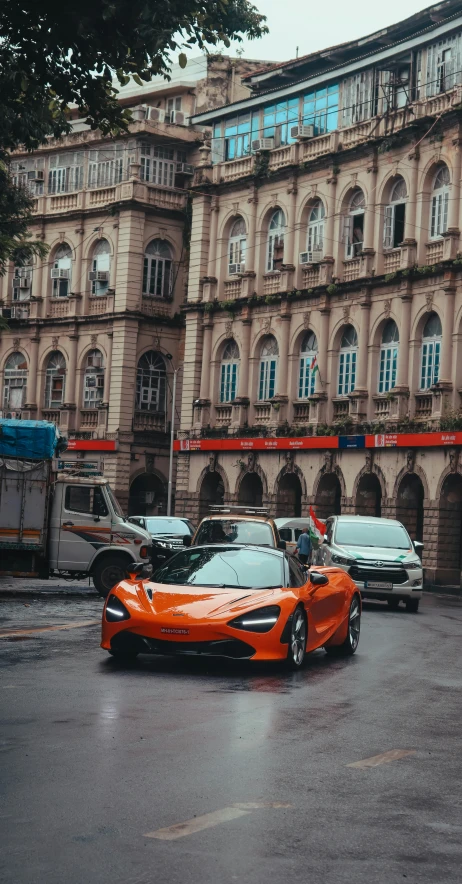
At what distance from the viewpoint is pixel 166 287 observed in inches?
2457

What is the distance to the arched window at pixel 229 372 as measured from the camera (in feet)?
184

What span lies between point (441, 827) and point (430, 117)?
135 feet

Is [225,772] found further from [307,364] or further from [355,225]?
[307,364]

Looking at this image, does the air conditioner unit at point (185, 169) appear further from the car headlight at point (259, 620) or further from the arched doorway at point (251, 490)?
the car headlight at point (259, 620)

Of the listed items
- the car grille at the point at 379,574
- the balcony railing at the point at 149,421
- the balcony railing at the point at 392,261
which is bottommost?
the car grille at the point at 379,574

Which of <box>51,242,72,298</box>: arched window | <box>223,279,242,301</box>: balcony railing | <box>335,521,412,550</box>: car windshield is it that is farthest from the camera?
<box>51,242,72,298</box>: arched window

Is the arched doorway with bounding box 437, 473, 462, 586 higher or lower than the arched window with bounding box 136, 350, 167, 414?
lower

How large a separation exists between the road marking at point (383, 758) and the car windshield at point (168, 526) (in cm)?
2713

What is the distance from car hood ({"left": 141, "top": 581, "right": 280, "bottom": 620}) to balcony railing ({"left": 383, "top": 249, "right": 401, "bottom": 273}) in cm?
3457

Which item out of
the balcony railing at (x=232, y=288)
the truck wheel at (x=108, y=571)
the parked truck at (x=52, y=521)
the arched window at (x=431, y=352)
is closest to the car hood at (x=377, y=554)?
the parked truck at (x=52, y=521)

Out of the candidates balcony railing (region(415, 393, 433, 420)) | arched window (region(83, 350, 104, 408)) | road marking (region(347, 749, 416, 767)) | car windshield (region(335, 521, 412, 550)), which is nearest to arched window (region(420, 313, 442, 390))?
balcony railing (region(415, 393, 433, 420))

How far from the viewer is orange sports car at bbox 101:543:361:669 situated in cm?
1331

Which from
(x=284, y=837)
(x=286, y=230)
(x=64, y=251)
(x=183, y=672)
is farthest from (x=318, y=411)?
(x=284, y=837)

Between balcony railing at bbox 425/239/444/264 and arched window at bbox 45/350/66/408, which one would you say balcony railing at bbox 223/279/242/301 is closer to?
arched window at bbox 45/350/66/408
